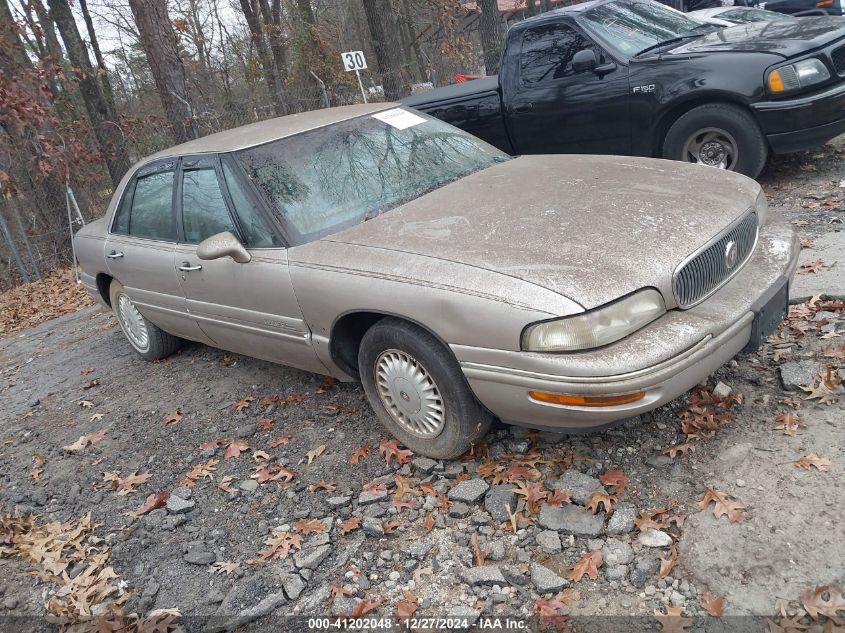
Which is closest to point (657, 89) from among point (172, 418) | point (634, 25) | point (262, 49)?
point (634, 25)

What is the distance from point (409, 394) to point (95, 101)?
1700cm

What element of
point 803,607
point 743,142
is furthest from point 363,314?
point 743,142

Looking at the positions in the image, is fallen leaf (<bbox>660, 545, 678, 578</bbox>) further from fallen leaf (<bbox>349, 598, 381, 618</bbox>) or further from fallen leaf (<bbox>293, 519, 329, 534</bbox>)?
fallen leaf (<bbox>293, 519, 329, 534</bbox>)

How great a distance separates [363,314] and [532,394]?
102 centimetres

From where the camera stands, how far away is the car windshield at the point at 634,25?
251 inches

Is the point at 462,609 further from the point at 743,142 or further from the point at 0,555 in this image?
the point at 743,142

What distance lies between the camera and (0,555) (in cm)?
345

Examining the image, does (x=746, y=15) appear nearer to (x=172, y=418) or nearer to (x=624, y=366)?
(x=624, y=366)

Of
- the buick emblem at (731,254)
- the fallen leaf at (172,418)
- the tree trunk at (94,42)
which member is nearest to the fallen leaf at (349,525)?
the fallen leaf at (172,418)

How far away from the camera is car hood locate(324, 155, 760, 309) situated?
2723 millimetres

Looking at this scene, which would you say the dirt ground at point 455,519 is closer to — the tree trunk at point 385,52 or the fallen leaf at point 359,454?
the fallen leaf at point 359,454

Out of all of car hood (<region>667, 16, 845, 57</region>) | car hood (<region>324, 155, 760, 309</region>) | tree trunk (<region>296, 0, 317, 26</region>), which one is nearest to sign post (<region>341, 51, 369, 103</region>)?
car hood (<region>667, 16, 845, 57</region>)

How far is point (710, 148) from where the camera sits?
592 cm

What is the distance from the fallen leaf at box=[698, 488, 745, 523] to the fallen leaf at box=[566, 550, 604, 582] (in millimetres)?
478
